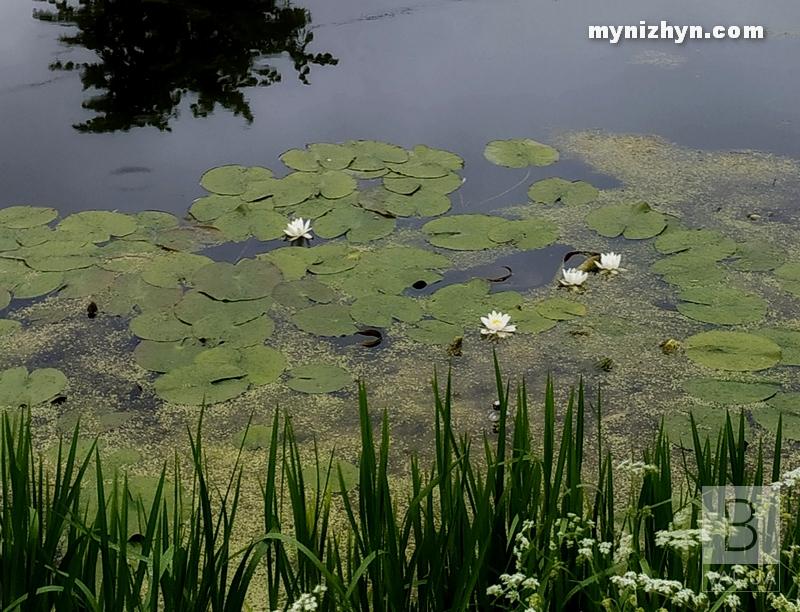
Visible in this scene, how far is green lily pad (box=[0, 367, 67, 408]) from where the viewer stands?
2.51 meters

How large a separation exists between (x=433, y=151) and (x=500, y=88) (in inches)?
28.8

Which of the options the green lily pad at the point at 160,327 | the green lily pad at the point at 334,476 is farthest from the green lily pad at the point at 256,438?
the green lily pad at the point at 160,327

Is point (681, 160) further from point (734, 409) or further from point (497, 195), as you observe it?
point (734, 409)

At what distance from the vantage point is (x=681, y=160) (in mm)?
3660

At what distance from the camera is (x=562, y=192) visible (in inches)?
135

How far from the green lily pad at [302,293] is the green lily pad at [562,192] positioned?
877 mm

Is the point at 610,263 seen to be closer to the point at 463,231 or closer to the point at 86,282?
the point at 463,231

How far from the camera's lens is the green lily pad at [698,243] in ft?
10.1

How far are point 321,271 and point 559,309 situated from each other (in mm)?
718

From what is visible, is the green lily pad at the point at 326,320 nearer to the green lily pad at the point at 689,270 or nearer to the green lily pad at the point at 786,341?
the green lily pad at the point at 689,270

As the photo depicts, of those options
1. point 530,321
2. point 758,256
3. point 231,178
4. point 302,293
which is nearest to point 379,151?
point 231,178

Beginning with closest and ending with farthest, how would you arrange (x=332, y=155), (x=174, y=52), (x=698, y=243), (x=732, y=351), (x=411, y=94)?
(x=732, y=351) → (x=698, y=243) → (x=332, y=155) → (x=411, y=94) → (x=174, y=52)

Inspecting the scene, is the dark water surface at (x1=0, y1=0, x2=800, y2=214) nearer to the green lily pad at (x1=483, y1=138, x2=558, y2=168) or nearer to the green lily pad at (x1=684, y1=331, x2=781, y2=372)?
the green lily pad at (x1=483, y1=138, x2=558, y2=168)

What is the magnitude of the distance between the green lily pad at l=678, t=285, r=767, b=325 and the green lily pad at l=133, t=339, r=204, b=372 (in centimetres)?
136
